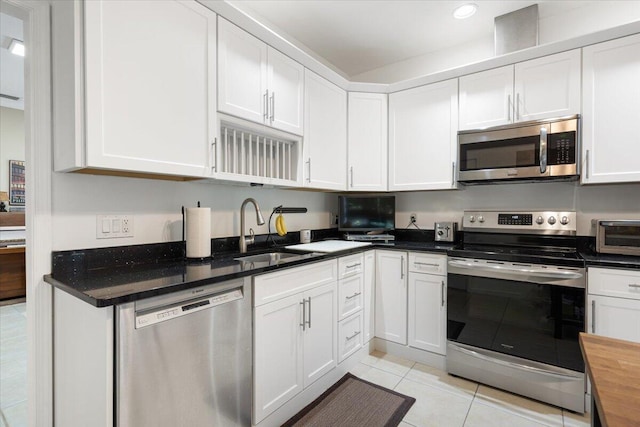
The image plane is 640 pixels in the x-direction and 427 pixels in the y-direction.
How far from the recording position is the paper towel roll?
70.2 inches

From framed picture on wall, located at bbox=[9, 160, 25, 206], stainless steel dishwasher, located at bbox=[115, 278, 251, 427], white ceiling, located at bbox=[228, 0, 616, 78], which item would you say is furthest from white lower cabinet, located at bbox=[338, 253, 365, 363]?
framed picture on wall, located at bbox=[9, 160, 25, 206]

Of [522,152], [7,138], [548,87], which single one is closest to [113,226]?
[522,152]

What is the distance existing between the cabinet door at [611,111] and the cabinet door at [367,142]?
1.48m

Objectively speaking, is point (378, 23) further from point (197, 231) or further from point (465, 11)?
point (197, 231)

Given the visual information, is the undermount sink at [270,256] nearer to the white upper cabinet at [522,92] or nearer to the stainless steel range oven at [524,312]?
the stainless steel range oven at [524,312]

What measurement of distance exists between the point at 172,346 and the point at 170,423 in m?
0.31

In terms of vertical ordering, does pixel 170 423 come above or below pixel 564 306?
below

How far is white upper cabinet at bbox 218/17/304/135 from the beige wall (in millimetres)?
6000

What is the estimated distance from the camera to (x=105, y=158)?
133 cm

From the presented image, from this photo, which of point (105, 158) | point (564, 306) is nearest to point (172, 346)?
point (105, 158)

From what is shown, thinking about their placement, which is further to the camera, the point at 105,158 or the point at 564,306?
the point at 564,306

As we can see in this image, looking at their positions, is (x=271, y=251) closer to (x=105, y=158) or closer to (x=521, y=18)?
(x=105, y=158)

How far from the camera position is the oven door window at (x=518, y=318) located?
1.92 metres

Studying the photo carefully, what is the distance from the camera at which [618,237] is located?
6.82 feet
